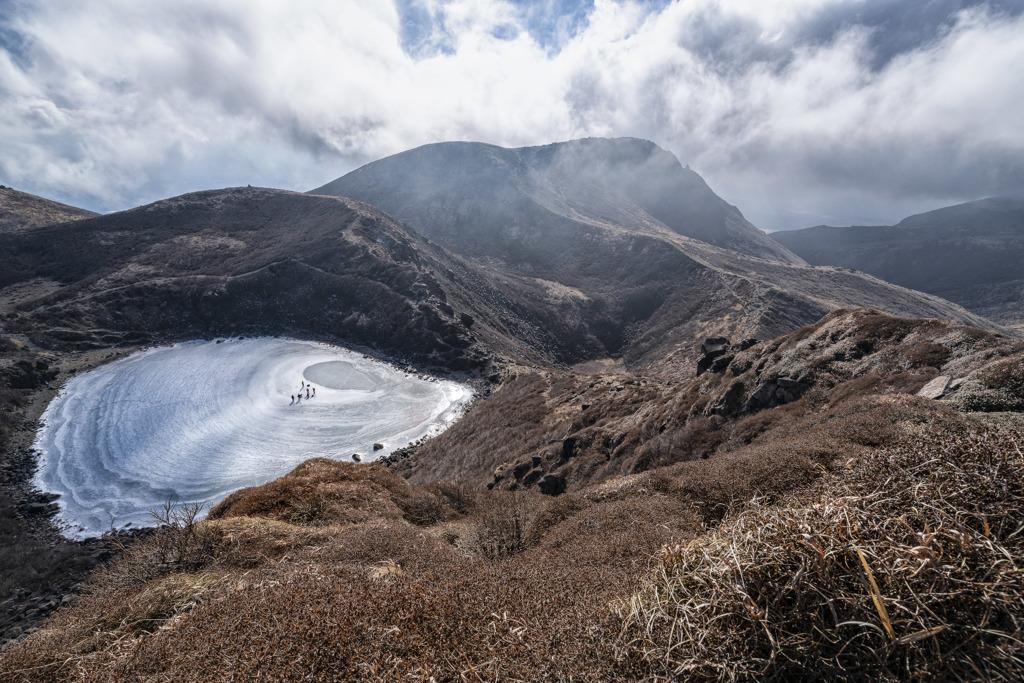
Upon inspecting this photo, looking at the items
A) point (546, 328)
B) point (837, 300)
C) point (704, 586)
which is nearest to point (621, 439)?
point (704, 586)

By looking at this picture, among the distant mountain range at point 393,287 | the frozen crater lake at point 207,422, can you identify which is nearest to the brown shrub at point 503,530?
the frozen crater lake at point 207,422

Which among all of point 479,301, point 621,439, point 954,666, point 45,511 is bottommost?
point 45,511

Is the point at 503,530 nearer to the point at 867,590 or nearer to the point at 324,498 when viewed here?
the point at 324,498

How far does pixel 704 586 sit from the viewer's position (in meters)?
2.28

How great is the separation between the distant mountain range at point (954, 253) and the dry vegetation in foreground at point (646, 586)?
127m

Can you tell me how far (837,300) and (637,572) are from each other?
8240cm

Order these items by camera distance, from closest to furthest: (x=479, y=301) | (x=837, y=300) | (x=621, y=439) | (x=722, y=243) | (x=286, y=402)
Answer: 1. (x=621, y=439)
2. (x=286, y=402)
3. (x=479, y=301)
4. (x=837, y=300)
5. (x=722, y=243)

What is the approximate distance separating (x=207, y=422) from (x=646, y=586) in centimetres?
3852

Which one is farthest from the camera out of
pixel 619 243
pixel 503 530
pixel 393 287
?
pixel 619 243

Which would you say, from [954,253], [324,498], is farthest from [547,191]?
[324,498]

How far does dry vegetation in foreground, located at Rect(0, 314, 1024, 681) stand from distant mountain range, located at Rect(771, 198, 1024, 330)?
127m

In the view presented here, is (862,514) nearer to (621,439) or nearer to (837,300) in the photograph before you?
(621,439)

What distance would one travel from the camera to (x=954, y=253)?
131375 mm

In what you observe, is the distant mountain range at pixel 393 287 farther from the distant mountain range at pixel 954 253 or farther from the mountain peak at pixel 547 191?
the distant mountain range at pixel 954 253
